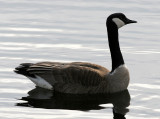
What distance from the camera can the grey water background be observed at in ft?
51.0

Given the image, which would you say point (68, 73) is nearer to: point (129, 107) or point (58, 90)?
point (58, 90)

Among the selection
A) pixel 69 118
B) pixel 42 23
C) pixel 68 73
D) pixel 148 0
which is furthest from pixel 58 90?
pixel 148 0

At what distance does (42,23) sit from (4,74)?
463 centimetres

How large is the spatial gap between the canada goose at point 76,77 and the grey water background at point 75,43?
307 mm

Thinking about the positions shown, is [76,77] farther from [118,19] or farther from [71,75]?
[118,19]

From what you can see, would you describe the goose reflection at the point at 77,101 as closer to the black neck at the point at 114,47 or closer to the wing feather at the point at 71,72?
the wing feather at the point at 71,72

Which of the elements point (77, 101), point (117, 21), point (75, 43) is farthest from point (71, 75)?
point (75, 43)

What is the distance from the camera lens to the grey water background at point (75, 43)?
15547 mm

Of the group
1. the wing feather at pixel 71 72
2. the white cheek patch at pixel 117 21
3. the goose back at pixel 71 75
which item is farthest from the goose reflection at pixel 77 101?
the white cheek patch at pixel 117 21

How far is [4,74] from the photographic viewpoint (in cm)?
1770

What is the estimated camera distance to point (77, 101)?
16.7 metres

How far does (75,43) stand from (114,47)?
86.9 inches

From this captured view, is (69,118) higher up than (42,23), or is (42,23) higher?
(42,23)

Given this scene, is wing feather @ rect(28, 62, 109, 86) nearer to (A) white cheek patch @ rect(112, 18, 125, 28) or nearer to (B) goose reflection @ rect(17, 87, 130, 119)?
(B) goose reflection @ rect(17, 87, 130, 119)
